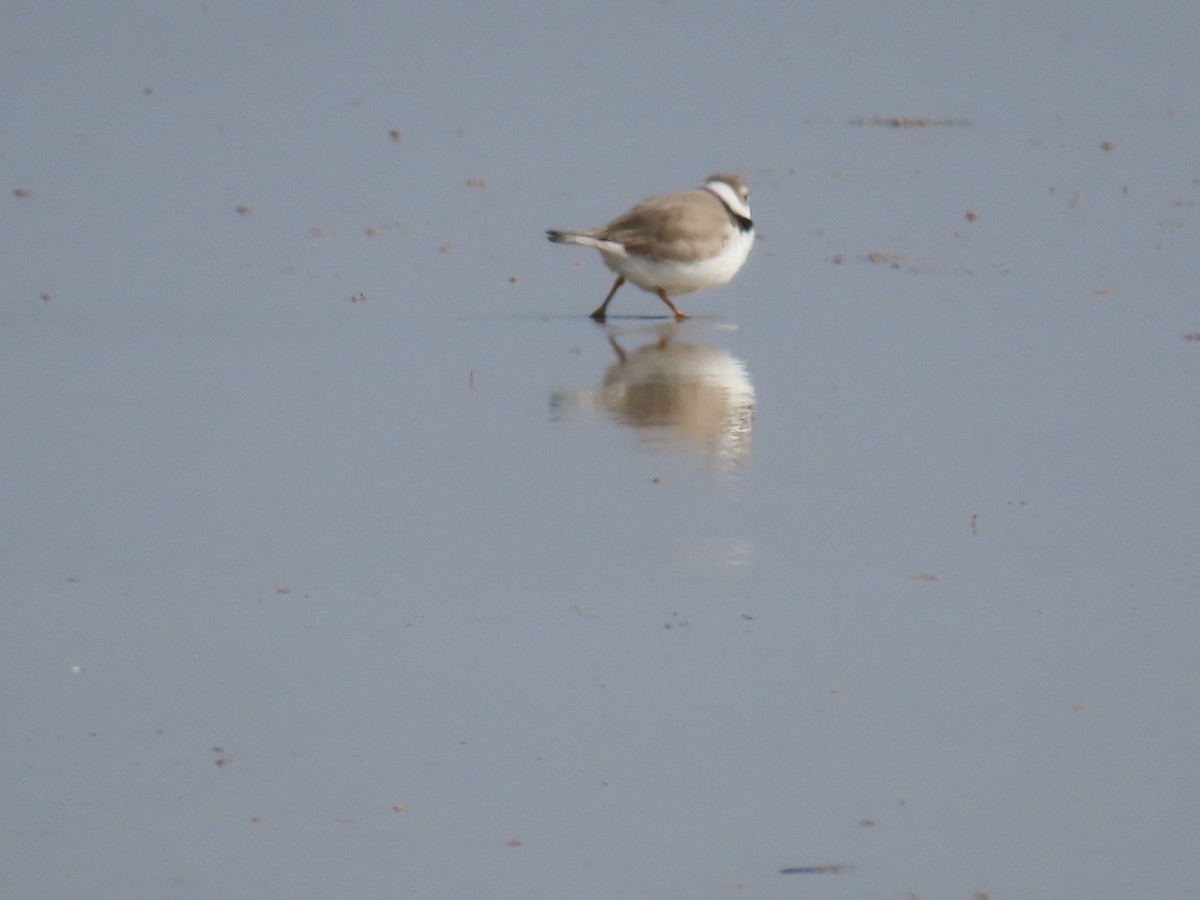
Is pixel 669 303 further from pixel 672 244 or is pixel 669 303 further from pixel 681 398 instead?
pixel 681 398

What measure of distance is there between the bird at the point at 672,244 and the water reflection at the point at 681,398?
2.18 feet

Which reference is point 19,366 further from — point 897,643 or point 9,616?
point 897,643

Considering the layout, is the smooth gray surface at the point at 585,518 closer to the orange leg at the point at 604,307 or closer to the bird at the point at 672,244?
the orange leg at the point at 604,307

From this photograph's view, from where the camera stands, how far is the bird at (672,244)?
11.6 meters

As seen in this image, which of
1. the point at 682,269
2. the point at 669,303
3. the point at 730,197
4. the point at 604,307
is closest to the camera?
the point at 682,269

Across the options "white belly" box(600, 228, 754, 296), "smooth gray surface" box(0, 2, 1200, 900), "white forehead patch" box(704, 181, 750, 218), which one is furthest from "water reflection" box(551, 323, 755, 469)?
"white forehead patch" box(704, 181, 750, 218)

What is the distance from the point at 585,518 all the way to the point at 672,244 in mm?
4011

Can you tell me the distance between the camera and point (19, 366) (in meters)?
10.2

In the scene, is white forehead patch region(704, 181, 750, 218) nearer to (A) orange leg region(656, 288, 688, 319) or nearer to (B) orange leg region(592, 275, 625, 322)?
(A) orange leg region(656, 288, 688, 319)

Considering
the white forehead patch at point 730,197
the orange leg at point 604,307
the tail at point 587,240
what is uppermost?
the white forehead patch at point 730,197

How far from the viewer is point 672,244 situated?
11602mm

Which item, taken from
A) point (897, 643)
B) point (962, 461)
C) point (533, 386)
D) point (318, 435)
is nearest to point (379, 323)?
point (533, 386)

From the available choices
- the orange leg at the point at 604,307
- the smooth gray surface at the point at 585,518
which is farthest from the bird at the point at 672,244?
the smooth gray surface at the point at 585,518

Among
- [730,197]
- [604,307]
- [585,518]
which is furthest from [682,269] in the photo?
[585,518]
